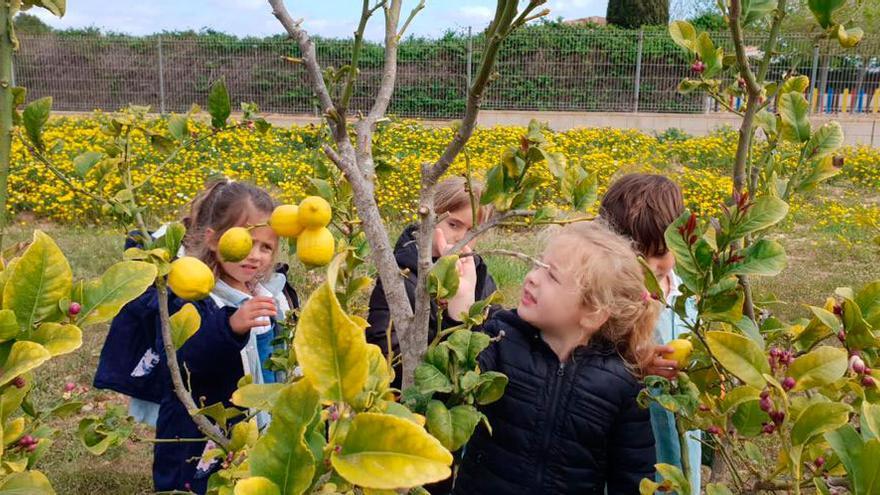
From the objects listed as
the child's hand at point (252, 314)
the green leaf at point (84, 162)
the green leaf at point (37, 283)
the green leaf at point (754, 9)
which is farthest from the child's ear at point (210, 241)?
the green leaf at point (754, 9)

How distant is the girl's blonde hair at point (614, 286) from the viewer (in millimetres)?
1652

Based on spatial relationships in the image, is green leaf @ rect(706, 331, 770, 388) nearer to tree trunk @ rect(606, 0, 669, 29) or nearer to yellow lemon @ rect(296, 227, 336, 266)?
yellow lemon @ rect(296, 227, 336, 266)

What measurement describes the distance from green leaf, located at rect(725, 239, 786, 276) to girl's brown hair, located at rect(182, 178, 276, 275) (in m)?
1.39

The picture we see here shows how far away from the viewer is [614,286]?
1.67m

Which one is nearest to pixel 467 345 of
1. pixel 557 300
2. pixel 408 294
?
pixel 557 300

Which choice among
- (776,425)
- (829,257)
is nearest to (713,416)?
(776,425)

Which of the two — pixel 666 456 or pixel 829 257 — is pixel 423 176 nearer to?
pixel 666 456

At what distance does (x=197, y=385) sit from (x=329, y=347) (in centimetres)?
148

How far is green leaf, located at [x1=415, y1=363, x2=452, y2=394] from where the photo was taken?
3.00 ft

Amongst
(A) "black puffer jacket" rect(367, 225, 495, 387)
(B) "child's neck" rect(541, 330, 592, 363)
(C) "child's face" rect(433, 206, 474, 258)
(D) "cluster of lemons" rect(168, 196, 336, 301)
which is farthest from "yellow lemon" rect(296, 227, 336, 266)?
(C) "child's face" rect(433, 206, 474, 258)

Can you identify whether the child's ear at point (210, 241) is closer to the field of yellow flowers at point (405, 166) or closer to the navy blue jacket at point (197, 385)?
the navy blue jacket at point (197, 385)

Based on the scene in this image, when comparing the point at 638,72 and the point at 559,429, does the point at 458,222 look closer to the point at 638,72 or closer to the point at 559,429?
the point at 559,429

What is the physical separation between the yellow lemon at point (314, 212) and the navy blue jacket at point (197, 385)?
84 cm

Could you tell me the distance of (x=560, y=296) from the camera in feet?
5.42
